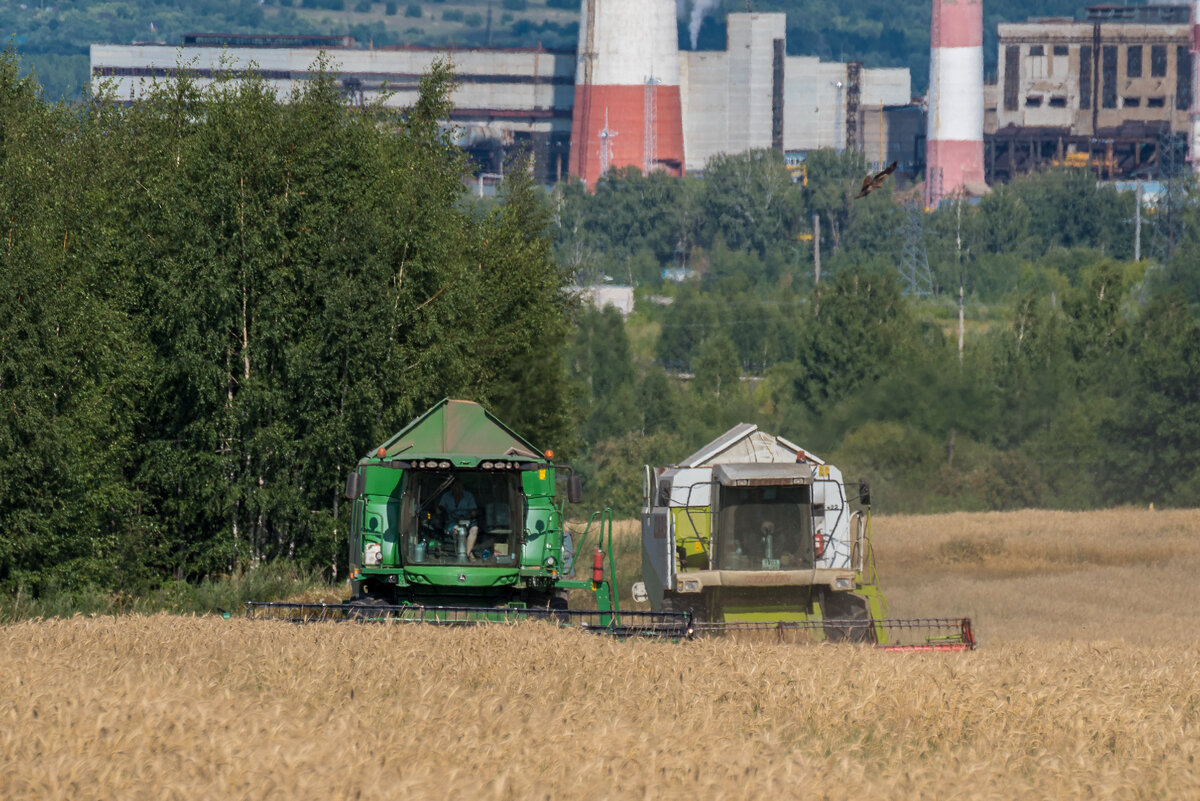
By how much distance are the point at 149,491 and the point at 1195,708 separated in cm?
1848

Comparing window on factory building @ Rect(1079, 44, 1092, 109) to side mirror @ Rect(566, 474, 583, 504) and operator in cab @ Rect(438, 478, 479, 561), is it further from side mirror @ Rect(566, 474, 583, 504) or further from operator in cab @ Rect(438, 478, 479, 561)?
operator in cab @ Rect(438, 478, 479, 561)

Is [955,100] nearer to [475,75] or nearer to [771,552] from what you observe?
[475,75]

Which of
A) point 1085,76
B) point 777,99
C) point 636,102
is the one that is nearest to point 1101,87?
point 1085,76

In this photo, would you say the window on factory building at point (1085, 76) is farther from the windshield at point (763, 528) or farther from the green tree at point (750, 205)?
the windshield at point (763, 528)

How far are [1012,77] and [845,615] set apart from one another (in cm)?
16568

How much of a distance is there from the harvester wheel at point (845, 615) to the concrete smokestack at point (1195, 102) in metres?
136

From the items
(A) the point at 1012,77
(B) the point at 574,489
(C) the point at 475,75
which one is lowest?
(B) the point at 574,489

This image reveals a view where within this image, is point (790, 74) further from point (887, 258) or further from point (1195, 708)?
point (1195, 708)

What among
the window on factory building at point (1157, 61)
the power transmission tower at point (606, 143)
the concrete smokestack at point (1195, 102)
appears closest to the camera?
the concrete smokestack at point (1195, 102)

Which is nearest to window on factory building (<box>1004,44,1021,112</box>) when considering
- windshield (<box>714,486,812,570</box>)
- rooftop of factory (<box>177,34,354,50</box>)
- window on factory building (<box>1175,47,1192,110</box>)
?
window on factory building (<box>1175,47,1192,110</box>)

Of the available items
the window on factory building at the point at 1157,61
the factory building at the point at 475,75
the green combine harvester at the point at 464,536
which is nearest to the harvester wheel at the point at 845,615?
the green combine harvester at the point at 464,536

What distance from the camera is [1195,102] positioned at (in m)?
150

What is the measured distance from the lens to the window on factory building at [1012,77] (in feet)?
568

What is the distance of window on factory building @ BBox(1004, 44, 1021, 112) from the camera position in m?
173
